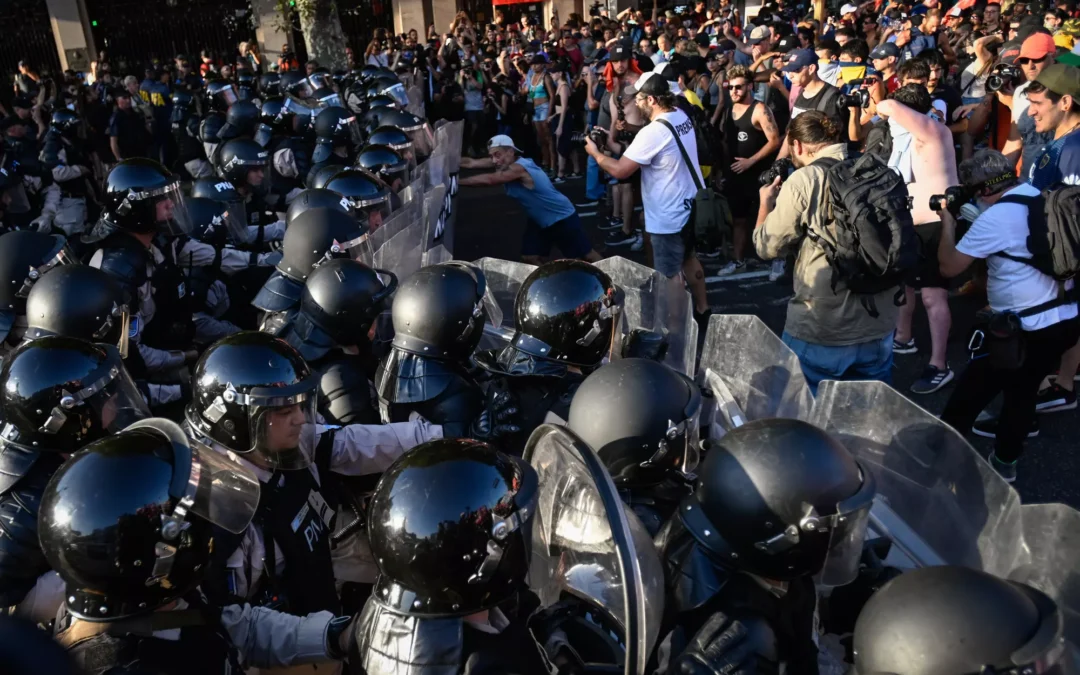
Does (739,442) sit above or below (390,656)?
above

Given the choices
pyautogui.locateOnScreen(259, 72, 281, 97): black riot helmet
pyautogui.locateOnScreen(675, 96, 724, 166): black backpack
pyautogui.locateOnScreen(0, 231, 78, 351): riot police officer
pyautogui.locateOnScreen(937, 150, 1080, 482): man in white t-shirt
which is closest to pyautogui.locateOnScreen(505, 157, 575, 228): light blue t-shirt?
pyautogui.locateOnScreen(675, 96, 724, 166): black backpack

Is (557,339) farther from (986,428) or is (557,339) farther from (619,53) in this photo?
(619,53)

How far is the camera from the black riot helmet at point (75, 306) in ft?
11.7

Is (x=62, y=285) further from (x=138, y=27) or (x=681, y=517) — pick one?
(x=138, y=27)

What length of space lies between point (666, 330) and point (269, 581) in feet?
6.26

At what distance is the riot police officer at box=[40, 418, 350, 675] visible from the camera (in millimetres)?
1917

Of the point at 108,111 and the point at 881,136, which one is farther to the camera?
the point at 108,111

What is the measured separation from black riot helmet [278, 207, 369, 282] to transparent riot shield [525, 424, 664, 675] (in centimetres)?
238

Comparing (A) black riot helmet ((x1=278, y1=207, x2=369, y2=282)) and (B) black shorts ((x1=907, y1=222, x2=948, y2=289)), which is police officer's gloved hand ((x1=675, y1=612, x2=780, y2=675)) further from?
(B) black shorts ((x1=907, y1=222, x2=948, y2=289))

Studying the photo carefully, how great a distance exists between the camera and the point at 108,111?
12711 millimetres

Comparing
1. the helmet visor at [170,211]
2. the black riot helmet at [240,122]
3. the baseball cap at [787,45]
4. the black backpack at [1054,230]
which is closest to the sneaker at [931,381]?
the black backpack at [1054,230]

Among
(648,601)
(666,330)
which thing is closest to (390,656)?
(648,601)

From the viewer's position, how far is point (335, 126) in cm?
783

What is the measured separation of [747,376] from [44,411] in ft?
7.77
